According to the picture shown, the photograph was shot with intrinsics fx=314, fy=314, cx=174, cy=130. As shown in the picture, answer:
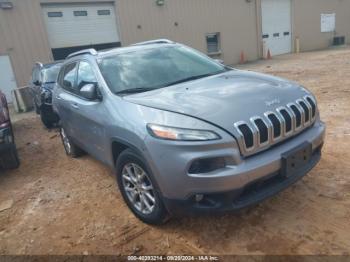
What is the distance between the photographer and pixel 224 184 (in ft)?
7.67

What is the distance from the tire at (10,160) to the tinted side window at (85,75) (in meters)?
1.80

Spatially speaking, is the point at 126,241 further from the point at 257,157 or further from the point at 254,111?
the point at 254,111

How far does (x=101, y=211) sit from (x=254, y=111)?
205 centimetres

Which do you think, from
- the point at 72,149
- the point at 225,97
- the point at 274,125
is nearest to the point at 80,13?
the point at 72,149

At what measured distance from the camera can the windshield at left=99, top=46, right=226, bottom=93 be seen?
11.0 feet

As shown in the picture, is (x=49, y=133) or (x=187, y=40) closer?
(x=49, y=133)

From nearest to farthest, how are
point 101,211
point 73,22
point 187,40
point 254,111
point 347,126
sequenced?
point 254,111 < point 101,211 < point 347,126 < point 73,22 < point 187,40

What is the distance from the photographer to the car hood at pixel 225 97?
2525mm

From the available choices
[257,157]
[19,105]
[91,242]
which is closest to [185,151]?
[257,157]

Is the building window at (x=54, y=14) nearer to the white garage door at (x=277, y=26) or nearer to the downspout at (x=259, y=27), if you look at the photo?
the downspout at (x=259, y=27)

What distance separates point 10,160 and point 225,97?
393cm

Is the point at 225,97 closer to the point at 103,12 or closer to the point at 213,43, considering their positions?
the point at 103,12

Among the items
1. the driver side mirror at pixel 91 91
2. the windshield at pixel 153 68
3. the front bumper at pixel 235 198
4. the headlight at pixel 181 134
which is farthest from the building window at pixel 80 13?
the front bumper at pixel 235 198

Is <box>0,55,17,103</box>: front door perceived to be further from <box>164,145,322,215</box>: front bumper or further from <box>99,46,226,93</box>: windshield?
<box>164,145,322,215</box>: front bumper
